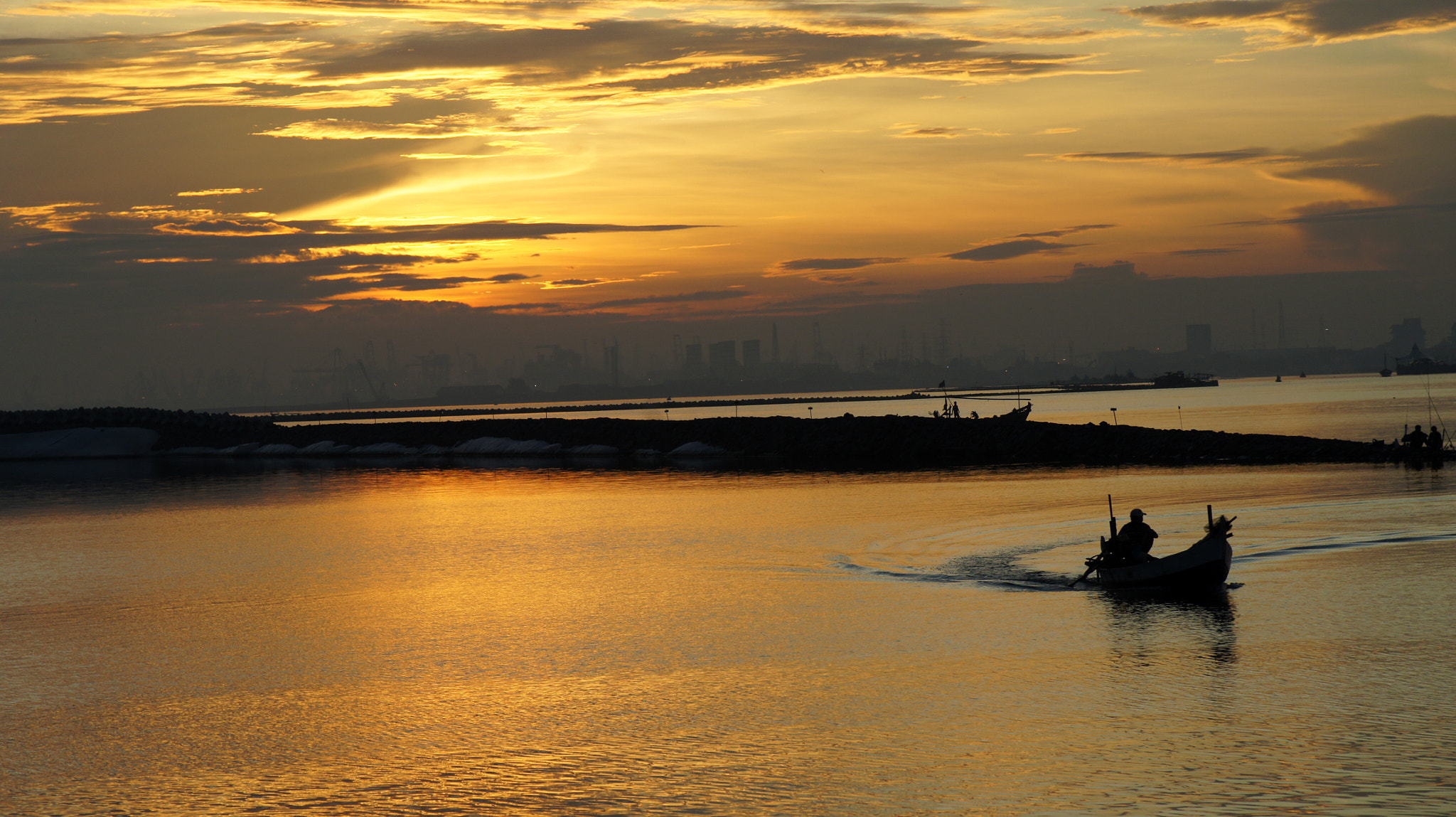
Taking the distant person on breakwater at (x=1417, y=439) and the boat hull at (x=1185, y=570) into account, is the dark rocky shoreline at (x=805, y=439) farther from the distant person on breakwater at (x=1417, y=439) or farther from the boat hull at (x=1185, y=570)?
the boat hull at (x=1185, y=570)

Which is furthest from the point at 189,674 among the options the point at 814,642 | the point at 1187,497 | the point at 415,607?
the point at 1187,497

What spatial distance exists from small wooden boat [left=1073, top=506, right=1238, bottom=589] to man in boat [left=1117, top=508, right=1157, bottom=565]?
17 cm

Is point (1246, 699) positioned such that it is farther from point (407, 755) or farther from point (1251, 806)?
point (407, 755)

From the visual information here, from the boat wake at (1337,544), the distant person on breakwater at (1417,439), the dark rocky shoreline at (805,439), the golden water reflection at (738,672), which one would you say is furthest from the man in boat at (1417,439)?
the boat wake at (1337,544)

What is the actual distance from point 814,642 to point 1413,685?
939 centimetres

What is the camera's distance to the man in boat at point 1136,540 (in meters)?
26.5

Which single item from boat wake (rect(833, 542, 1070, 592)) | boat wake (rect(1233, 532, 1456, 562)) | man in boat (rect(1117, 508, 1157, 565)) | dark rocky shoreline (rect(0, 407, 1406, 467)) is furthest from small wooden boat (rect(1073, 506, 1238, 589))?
dark rocky shoreline (rect(0, 407, 1406, 467))

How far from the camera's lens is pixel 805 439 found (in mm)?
84812

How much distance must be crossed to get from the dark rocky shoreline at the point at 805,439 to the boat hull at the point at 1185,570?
122 feet

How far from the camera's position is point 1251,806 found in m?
12.0

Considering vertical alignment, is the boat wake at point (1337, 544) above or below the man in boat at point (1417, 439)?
below

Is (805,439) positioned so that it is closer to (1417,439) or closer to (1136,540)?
(1417,439)

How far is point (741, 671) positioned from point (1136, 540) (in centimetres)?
1196

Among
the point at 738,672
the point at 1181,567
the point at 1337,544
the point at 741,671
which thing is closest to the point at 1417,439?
the point at 1337,544
